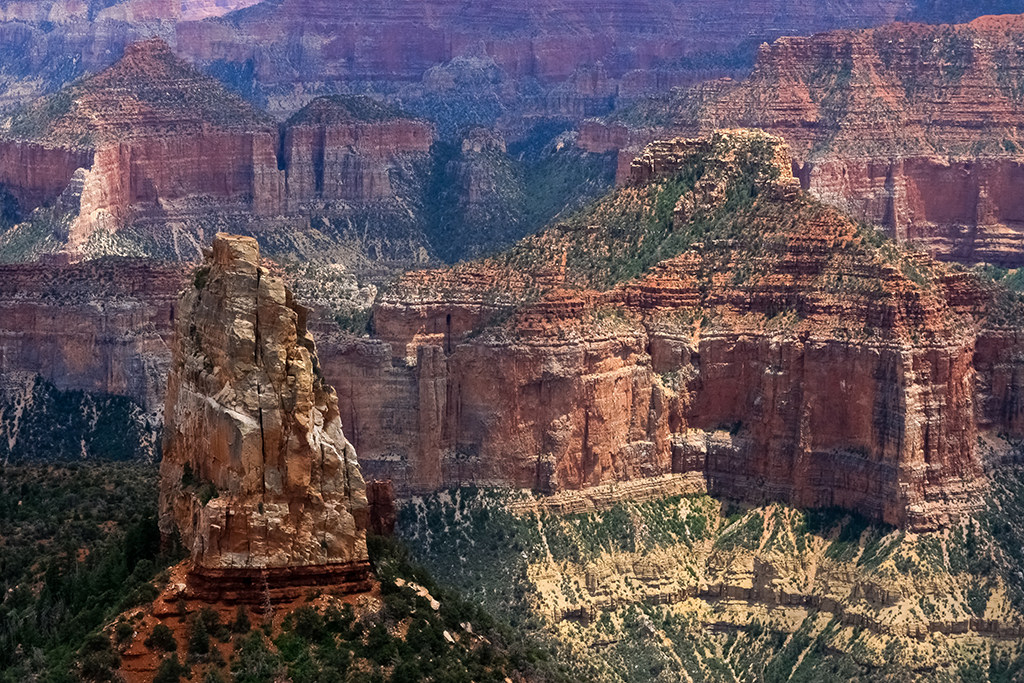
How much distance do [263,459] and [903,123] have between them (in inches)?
4339

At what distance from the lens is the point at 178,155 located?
14700 centimetres

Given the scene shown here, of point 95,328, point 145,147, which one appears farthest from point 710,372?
point 145,147

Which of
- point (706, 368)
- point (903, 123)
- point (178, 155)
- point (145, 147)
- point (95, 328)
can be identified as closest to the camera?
point (706, 368)

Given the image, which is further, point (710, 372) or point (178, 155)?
point (178, 155)

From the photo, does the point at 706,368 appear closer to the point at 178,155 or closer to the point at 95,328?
the point at 95,328

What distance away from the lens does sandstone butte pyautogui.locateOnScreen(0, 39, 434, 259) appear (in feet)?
455

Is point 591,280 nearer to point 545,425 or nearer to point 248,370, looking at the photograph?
point 545,425

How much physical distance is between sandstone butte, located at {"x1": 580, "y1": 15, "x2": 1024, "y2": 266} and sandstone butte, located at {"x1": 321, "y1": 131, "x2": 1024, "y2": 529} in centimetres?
5866

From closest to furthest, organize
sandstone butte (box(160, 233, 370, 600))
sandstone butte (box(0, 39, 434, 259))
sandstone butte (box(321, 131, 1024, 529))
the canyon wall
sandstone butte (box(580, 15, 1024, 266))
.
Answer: sandstone butte (box(160, 233, 370, 600))
sandstone butte (box(321, 131, 1024, 529))
the canyon wall
sandstone butte (box(0, 39, 434, 259))
sandstone butte (box(580, 15, 1024, 266))

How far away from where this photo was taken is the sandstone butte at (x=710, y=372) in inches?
3467

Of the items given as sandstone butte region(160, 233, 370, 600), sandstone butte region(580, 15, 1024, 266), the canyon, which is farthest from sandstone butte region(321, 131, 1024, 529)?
sandstone butte region(580, 15, 1024, 266)

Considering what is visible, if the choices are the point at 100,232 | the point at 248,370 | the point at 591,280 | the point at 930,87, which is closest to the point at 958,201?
the point at 930,87

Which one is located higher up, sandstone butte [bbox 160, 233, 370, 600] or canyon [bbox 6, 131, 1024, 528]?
sandstone butte [bbox 160, 233, 370, 600]

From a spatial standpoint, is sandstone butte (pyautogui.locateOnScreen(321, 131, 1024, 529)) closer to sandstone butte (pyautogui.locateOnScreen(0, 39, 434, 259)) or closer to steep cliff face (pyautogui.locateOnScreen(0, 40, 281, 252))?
sandstone butte (pyautogui.locateOnScreen(0, 39, 434, 259))
